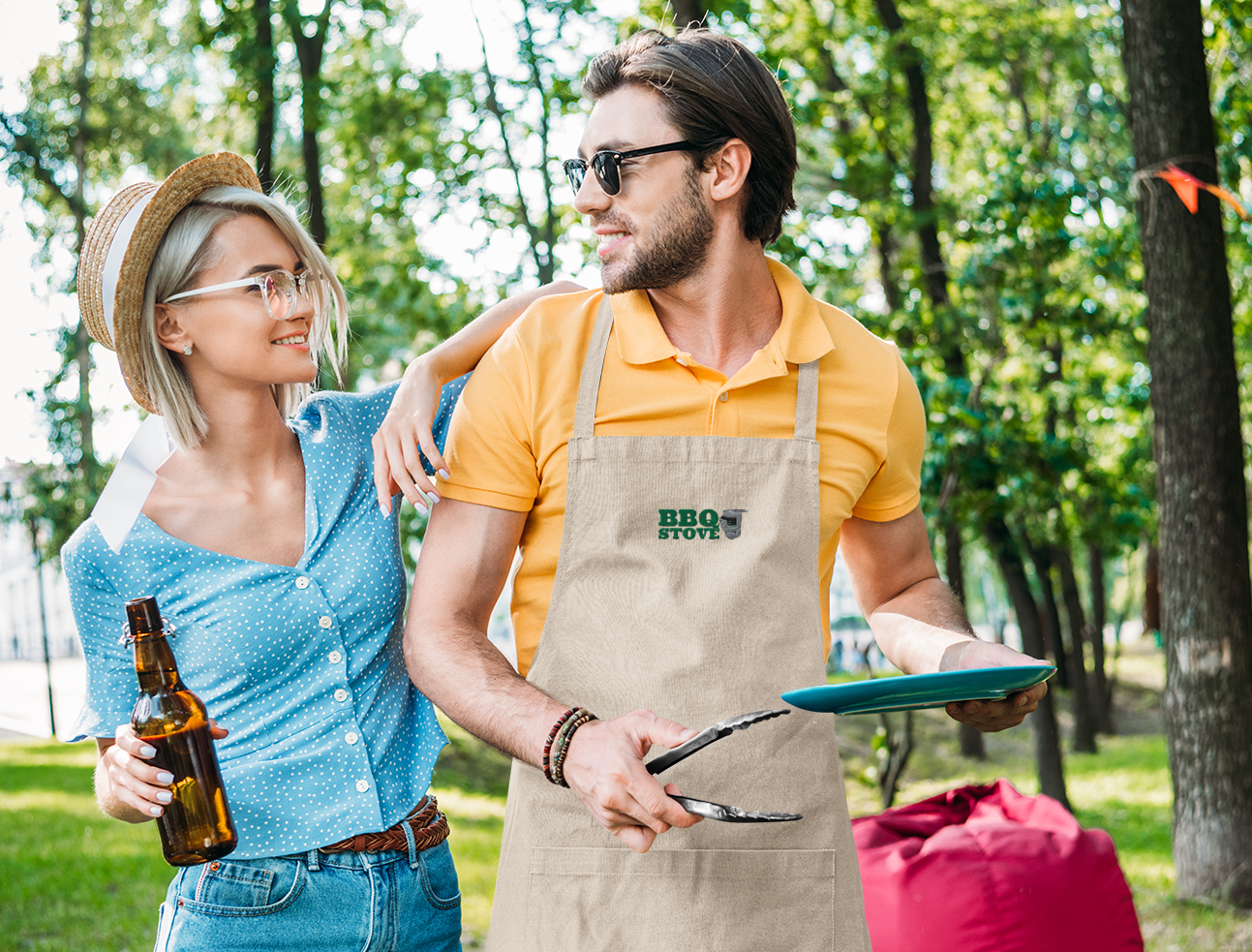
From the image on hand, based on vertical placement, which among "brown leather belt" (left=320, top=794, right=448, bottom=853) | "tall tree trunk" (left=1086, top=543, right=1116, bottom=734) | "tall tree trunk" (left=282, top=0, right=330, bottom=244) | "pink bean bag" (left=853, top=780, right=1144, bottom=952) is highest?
"tall tree trunk" (left=282, top=0, right=330, bottom=244)

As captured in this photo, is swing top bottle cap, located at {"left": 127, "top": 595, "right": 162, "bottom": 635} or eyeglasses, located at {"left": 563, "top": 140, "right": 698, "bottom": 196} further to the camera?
eyeglasses, located at {"left": 563, "top": 140, "right": 698, "bottom": 196}

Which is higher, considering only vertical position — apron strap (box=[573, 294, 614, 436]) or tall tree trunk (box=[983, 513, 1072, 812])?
apron strap (box=[573, 294, 614, 436])

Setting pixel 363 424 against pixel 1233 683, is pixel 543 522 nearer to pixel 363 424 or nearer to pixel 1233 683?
pixel 363 424

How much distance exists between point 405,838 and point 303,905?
7.9 inches

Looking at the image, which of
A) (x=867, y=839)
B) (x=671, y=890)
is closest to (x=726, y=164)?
(x=671, y=890)

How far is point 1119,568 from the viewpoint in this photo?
42281 mm

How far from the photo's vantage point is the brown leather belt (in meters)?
2.05

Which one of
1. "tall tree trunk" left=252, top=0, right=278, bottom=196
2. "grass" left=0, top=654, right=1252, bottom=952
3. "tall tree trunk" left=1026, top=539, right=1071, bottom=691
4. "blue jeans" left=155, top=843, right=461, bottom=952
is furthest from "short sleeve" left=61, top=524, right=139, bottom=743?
"tall tree trunk" left=1026, top=539, right=1071, bottom=691

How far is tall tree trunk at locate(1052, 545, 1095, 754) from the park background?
60mm

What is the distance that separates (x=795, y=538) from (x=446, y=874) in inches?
35.1

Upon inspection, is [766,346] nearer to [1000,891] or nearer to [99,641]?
[99,641]

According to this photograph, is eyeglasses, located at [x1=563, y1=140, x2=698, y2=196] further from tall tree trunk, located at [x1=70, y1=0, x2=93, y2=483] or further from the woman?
tall tree trunk, located at [x1=70, y1=0, x2=93, y2=483]

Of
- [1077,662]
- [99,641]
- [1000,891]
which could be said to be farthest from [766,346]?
[1077,662]

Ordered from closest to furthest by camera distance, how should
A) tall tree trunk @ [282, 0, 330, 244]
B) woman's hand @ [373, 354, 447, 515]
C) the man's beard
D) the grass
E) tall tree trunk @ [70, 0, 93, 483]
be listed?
woman's hand @ [373, 354, 447, 515] < the man's beard < the grass < tall tree trunk @ [282, 0, 330, 244] < tall tree trunk @ [70, 0, 93, 483]
